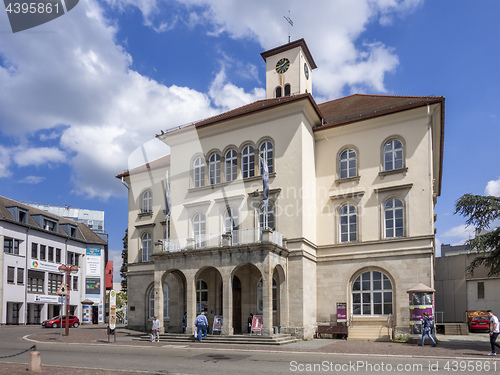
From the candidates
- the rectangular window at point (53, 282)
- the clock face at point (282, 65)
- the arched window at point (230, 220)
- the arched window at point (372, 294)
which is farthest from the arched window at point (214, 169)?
the rectangular window at point (53, 282)

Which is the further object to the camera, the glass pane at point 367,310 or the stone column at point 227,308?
the glass pane at point 367,310

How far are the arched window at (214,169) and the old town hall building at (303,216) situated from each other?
0.06 m

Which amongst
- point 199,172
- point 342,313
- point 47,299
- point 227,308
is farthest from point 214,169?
point 47,299

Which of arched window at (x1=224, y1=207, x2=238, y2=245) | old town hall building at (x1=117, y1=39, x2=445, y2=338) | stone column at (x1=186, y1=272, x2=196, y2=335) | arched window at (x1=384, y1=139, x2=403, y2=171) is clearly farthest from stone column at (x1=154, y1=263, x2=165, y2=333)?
arched window at (x1=384, y1=139, x2=403, y2=171)

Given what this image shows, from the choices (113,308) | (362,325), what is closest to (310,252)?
(362,325)

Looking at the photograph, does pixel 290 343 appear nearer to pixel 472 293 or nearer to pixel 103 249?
pixel 472 293

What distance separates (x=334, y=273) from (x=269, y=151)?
25.7ft

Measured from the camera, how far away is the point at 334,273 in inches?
1102

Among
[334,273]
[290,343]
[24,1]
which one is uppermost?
[24,1]

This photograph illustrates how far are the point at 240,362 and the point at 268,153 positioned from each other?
1480 centimetres

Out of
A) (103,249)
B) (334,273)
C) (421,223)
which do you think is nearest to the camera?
(421,223)

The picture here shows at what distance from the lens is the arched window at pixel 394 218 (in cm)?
2681

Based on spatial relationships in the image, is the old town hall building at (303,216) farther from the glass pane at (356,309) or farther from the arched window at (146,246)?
the arched window at (146,246)

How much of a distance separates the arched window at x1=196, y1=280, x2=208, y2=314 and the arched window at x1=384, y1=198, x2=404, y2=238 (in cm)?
1097
